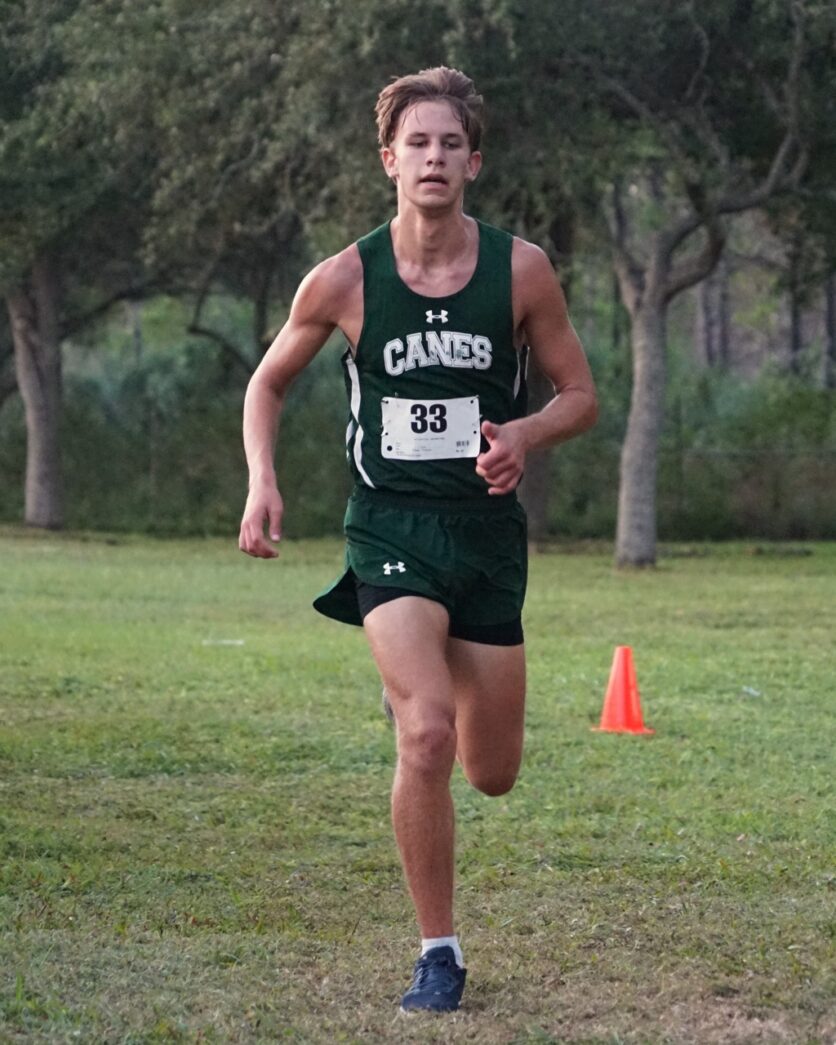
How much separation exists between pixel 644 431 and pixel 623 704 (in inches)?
589

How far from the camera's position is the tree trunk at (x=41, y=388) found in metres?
32.9

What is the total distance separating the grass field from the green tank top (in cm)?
139

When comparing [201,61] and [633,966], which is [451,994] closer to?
[633,966]

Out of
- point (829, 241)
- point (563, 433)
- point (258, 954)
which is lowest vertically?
point (258, 954)

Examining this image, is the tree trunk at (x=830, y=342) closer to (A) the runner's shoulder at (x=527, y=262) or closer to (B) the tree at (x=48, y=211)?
(B) the tree at (x=48, y=211)

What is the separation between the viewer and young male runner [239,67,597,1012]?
17.2 feet

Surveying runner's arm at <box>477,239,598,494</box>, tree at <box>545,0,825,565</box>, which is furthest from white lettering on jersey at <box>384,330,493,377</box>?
tree at <box>545,0,825,565</box>

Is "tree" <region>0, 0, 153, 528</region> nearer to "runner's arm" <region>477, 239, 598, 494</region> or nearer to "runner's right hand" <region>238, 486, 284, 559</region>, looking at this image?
"runner's arm" <region>477, 239, 598, 494</region>

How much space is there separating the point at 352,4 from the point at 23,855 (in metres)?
16.3

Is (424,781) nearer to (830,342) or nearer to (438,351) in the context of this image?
(438,351)

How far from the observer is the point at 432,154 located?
5.27 meters

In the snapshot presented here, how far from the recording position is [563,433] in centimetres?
531

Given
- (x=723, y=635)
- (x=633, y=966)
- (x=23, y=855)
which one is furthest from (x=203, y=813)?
(x=723, y=635)

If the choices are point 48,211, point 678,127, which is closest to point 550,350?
point 678,127
